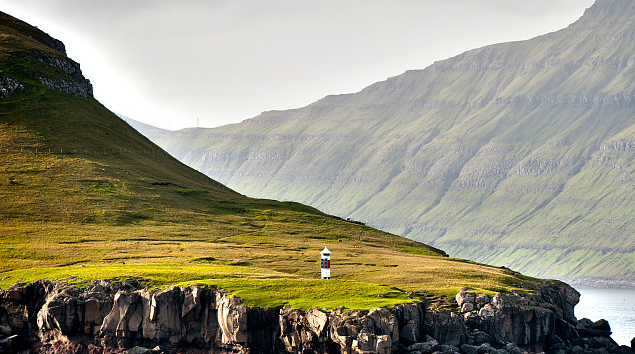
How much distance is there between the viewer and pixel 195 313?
10544 cm

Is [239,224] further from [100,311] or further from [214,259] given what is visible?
[100,311]

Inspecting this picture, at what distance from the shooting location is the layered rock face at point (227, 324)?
97.9 m

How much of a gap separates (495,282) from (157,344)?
163ft

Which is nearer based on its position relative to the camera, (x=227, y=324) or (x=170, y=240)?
(x=227, y=324)

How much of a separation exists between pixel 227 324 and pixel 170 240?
50145 mm

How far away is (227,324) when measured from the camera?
10256cm

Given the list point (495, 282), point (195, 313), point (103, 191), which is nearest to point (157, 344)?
point (195, 313)

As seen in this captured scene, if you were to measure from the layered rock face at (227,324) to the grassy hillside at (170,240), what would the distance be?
101 inches

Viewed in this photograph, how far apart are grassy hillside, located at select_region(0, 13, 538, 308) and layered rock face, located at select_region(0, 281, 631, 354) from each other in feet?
8.44

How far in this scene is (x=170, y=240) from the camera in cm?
15038

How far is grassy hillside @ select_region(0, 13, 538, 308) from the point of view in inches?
4412

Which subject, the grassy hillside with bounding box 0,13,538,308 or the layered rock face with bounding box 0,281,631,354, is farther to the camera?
the grassy hillside with bounding box 0,13,538,308

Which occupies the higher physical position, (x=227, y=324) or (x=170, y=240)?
(x=170, y=240)

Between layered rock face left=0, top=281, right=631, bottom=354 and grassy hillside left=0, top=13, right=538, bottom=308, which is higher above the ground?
grassy hillside left=0, top=13, right=538, bottom=308
